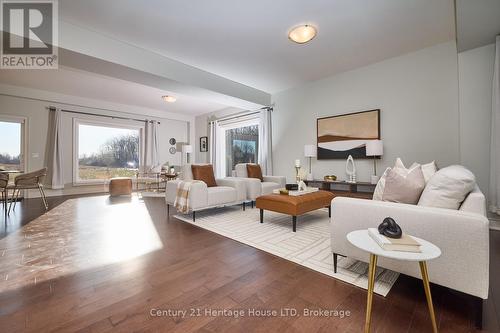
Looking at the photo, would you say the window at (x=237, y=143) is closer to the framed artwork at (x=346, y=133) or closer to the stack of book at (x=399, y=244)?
the framed artwork at (x=346, y=133)

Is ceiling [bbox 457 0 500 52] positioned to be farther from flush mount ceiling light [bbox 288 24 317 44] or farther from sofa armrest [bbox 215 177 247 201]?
sofa armrest [bbox 215 177 247 201]

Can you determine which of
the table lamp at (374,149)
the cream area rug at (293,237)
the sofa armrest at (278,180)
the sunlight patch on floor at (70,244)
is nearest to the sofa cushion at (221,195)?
the cream area rug at (293,237)

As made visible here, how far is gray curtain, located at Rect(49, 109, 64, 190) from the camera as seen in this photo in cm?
570

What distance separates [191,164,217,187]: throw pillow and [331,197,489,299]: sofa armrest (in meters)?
2.86

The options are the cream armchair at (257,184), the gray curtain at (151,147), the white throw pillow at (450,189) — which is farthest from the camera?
the gray curtain at (151,147)

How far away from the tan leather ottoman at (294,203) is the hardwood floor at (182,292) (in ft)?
2.60

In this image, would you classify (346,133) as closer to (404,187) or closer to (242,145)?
(404,187)

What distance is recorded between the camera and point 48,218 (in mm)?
3525

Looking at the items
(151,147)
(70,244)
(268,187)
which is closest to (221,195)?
(268,187)

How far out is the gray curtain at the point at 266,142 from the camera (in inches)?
225

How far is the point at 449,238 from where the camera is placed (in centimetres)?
128

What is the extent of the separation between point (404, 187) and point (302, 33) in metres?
2.37

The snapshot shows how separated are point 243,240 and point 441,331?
1780 millimetres

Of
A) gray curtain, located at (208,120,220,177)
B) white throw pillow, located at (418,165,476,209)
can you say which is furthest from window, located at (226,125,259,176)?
white throw pillow, located at (418,165,476,209)
